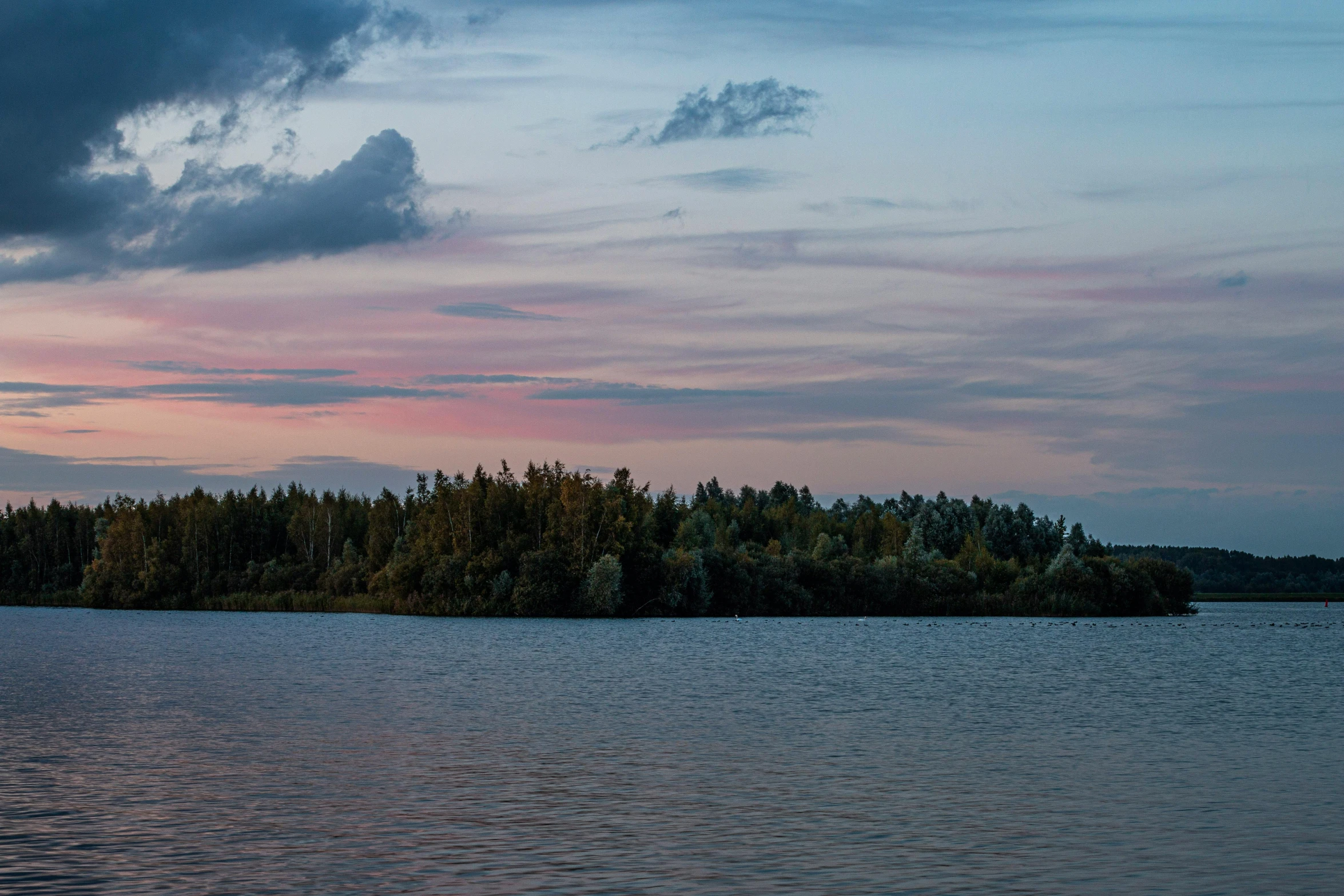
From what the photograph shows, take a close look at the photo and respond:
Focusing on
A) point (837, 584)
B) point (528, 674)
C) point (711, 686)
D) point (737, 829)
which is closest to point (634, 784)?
point (737, 829)

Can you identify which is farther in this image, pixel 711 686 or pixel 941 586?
pixel 941 586

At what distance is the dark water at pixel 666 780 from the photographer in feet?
78.4

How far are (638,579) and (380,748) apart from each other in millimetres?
124574

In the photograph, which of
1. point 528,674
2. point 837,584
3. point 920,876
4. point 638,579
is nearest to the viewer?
point 920,876

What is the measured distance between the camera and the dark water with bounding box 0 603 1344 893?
23.9 meters

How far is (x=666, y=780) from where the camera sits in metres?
34.1

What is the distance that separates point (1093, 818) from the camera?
29.3 meters

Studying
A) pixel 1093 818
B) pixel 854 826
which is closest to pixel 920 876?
pixel 854 826

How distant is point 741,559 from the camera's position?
174125 mm

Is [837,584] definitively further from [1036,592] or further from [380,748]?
[380,748]

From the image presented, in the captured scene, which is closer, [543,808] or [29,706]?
[543,808]

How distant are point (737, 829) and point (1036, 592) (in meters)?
170

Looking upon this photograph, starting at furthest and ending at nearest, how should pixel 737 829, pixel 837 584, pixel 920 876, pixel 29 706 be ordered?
pixel 837 584 < pixel 29 706 < pixel 737 829 < pixel 920 876

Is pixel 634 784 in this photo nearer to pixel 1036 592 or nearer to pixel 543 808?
pixel 543 808
